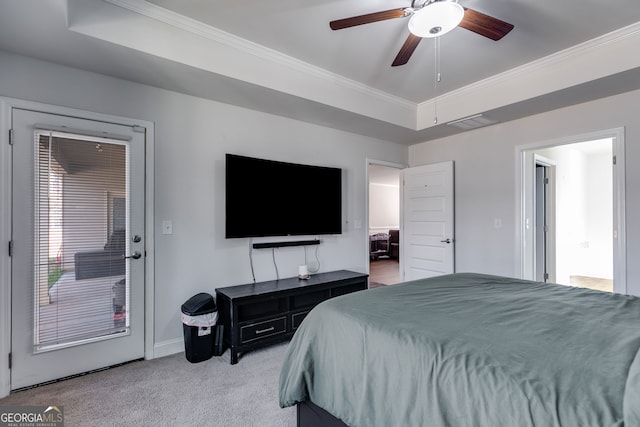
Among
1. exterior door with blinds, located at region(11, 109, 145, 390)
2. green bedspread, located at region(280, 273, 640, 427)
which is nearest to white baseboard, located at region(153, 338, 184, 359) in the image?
exterior door with blinds, located at region(11, 109, 145, 390)

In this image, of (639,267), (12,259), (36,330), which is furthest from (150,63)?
(639,267)

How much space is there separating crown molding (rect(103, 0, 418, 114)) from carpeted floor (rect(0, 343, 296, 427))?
8.59 ft

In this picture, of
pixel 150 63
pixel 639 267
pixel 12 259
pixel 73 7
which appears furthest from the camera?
pixel 639 267

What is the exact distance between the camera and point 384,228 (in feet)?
34.4

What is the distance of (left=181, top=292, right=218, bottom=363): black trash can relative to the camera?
8.38 ft

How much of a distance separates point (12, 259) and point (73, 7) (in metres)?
1.73

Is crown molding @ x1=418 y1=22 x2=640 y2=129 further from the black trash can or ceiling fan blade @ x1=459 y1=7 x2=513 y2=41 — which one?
the black trash can

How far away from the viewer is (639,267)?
108 inches

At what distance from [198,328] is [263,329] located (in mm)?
547

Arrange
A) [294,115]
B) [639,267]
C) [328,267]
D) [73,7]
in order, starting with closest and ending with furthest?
[73,7]
[639,267]
[294,115]
[328,267]

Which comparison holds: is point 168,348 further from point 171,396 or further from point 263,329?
point 263,329

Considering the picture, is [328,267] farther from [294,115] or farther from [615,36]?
[615,36]

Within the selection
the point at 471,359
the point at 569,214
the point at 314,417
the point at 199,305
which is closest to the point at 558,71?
the point at 471,359

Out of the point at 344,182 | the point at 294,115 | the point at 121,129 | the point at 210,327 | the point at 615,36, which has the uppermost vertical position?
the point at 615,36
